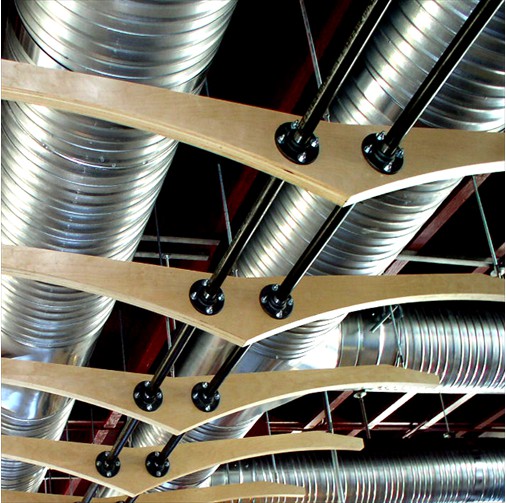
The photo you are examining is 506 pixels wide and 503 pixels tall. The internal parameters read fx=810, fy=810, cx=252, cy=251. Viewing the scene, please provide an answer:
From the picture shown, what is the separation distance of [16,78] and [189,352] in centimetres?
317

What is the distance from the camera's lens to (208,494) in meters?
6.48

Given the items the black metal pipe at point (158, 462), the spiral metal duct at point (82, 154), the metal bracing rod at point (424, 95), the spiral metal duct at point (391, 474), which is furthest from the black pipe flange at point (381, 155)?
the spiral metal duct at point (391, 474)

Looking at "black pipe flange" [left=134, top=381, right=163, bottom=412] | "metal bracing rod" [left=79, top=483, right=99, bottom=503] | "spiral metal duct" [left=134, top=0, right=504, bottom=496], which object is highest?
"spiral metal duct" [left=134, top=0, right=504, bottom=496]

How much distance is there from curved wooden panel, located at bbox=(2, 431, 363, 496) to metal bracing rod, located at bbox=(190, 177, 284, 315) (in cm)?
186

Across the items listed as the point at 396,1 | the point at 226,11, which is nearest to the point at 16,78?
the point at 226,11

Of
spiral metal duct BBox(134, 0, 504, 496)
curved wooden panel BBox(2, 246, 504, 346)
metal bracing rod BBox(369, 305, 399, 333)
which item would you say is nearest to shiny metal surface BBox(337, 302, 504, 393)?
metal bracing rod BBox(369, 305, 399, 333)

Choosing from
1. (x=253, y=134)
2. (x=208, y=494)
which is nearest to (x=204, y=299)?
(x=253, y=134)

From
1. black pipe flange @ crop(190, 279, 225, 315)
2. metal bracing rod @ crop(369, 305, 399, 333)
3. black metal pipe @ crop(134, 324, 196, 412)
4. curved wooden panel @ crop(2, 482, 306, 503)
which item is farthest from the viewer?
curved wooden panel @ crop(2, 482, 306, 503)

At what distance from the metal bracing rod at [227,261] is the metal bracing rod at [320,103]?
11.7 inches

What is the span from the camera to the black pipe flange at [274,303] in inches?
156

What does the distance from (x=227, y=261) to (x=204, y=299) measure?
0.83 feet

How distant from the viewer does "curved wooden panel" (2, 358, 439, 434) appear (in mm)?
4758

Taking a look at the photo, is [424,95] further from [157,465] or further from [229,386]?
[157,465]

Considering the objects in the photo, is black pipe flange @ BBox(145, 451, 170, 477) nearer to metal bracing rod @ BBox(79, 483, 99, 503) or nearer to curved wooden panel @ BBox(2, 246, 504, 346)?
metal bracing rod @ BBox(79, 483, 99, 503)
